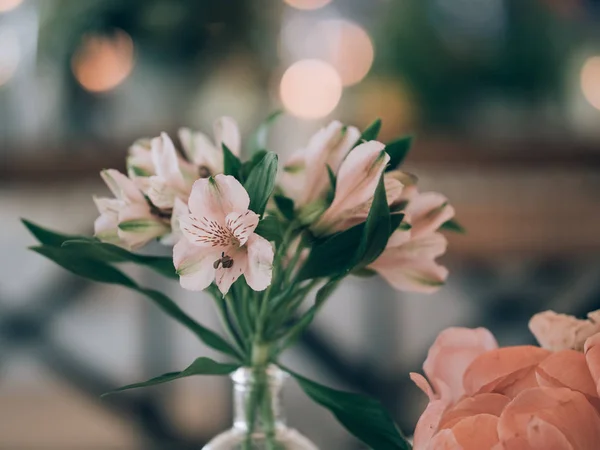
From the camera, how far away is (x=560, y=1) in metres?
1.82

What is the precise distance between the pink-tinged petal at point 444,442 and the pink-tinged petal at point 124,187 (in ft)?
0.81

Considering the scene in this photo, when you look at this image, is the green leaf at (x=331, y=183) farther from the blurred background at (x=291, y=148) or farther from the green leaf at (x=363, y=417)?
the blurred background at (x=291, y=148)

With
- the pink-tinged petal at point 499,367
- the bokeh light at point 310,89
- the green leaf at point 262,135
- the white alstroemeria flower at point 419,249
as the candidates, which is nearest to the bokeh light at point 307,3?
the bokeh light at point 310,89

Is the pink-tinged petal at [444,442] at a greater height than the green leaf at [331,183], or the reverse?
the green leaf at [331,183]

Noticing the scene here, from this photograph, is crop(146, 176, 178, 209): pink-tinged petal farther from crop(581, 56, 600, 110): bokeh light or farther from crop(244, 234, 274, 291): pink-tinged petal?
crop(581, 56, 600, 110): bokeh light

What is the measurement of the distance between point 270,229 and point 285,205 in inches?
1.9

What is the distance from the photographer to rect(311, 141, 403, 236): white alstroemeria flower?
44 cm

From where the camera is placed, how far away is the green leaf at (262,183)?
1.33ft

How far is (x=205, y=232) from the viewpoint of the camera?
1.35ft

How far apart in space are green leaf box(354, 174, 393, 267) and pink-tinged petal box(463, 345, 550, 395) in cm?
9

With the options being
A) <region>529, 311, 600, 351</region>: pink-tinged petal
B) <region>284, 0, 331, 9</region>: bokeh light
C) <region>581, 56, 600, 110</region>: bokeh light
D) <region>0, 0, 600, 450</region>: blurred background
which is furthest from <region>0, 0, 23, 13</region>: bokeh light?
<region>529, 311, 600, 351</region>: pink-tinged petal

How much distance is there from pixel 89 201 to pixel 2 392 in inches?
20.9

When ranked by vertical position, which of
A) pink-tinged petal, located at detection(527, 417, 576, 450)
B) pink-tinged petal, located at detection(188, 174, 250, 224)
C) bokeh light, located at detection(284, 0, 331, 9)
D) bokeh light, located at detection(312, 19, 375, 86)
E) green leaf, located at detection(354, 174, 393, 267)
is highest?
bokeh light, located at detection(284, 0, 331, 9)

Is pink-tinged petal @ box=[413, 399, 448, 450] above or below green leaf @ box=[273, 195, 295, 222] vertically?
below
